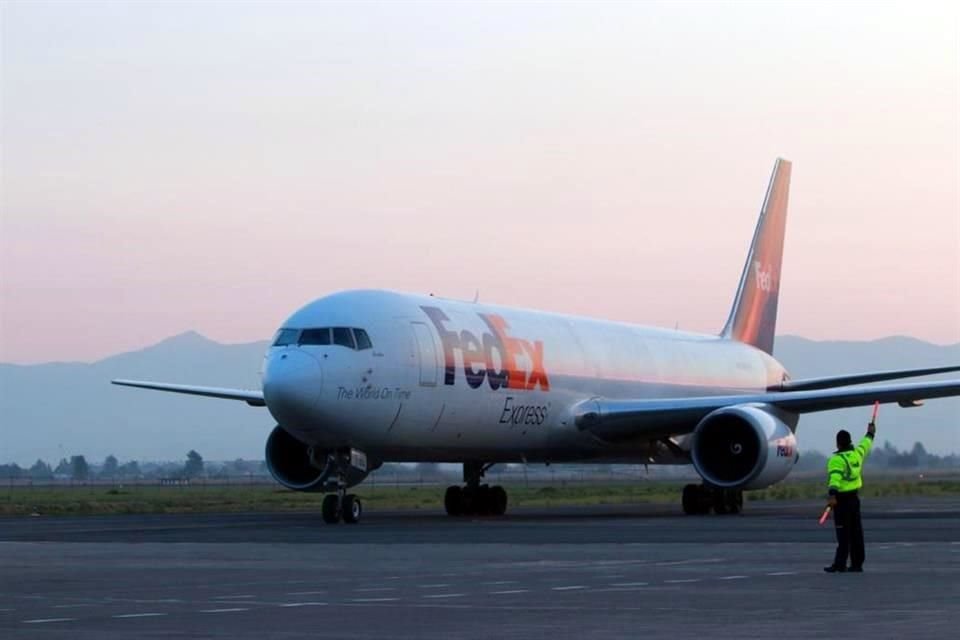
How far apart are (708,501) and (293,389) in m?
9.85

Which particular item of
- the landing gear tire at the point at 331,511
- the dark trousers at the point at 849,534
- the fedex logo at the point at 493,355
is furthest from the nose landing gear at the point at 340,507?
the dark trousers at the point at 849,534

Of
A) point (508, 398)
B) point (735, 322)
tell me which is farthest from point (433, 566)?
point (735, 322)

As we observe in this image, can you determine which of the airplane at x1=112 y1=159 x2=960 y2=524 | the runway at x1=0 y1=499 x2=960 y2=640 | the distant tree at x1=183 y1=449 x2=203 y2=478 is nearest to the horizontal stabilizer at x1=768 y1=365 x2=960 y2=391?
the airplane at x1=112 y1=159 x2=960 y2=524

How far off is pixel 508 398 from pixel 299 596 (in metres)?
19.0

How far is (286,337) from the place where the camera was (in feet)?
97.0

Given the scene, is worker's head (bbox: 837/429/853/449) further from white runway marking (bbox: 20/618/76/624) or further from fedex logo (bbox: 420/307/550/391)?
fedex logo (bbox: 420/307/550/391)

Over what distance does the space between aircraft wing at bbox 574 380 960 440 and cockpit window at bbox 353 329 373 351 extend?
7110mm

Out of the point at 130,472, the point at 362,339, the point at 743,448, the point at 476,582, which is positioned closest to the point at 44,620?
the point at 476,582

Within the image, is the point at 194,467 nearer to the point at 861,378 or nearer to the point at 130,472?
the point at 130,472

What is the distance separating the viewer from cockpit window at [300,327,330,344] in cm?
2931

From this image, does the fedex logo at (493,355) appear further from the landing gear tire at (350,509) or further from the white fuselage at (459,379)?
the landing gear tire at (350,509)

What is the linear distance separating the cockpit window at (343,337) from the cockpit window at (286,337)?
2.13 feet

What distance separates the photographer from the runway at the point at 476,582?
38.1 ft

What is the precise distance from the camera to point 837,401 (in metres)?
33.5
